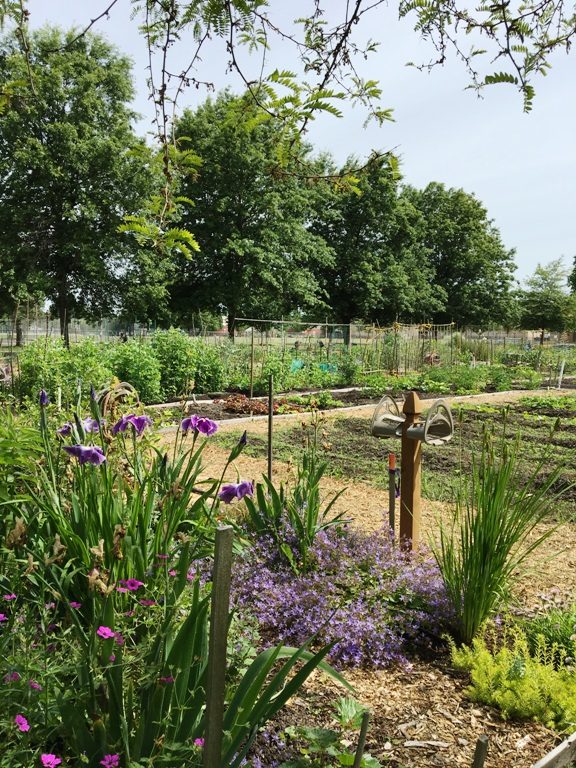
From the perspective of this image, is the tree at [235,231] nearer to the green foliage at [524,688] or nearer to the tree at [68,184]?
the tree at [68,184]

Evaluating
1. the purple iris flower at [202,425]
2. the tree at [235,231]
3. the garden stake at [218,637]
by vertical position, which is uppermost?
the tree at [235,231]

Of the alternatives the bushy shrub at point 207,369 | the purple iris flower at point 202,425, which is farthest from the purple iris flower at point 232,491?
the bushy shrub at point 207,369

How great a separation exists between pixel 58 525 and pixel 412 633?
167 centimetres

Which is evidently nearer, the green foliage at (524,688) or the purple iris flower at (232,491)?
the purple iris flower at (232,491)

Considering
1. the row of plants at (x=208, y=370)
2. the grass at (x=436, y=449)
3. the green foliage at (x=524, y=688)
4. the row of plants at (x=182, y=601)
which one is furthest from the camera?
the row of plants at (x=208, y=370)

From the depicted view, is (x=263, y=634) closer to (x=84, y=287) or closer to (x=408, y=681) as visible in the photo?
(x=408, y=681)

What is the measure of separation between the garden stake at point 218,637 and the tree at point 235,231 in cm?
2611

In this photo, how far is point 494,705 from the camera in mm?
2383

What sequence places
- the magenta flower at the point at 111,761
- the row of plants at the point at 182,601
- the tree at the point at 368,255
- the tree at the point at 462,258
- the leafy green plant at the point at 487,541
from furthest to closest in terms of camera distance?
the tree at the point at 462,258 → the tree at the point at 368,255 → the leafy green plant at the point at 487,541 → the row of plants at the point at 182,601 → the magenta flower at the point at 111,761

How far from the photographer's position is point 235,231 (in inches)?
1084

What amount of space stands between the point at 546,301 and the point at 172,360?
43.4 m

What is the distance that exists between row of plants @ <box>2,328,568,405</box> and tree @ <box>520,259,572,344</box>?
30.9m

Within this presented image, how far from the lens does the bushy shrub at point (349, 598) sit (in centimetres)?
268

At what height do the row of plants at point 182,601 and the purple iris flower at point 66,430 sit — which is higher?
the purple iris flower at point 66,430
